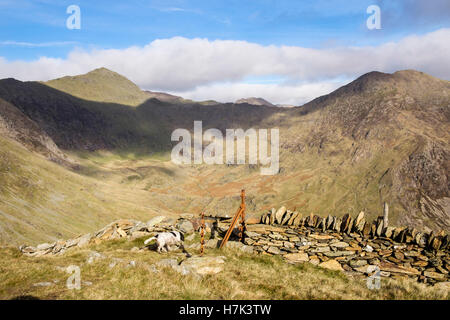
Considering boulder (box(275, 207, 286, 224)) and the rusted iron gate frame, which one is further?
boulder (box(275, 207, 286, 224))

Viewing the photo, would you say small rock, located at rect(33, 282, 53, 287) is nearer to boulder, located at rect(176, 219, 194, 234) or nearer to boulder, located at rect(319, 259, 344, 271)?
boulder, located at rect(176, 219, 194, 234)

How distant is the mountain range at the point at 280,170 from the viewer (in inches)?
2547

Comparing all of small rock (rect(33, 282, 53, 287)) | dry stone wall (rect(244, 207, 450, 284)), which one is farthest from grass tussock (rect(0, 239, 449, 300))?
dry stone wall (rect(244, 207, 450, 284))

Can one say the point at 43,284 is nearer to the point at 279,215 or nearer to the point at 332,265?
the point at 332,265

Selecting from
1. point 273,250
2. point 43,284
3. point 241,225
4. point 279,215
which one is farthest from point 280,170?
point 43,284

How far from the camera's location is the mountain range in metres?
64.7

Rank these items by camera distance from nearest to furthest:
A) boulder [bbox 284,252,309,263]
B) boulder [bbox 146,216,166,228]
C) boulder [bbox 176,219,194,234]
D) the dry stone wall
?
1. the dry stone wall
2. boulder [bbox 284,252,309,263]
3. boulder [bbox 176,219,194,234]
4. boulder [bbox 146,216,166,228]

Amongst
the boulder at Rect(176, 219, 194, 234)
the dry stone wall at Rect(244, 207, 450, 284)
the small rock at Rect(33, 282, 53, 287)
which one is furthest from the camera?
the boulder at Rect(176, 219, 194, 234)

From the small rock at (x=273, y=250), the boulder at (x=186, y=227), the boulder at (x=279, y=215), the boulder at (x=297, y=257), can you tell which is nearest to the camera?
the boulder at (x=297, y=257)

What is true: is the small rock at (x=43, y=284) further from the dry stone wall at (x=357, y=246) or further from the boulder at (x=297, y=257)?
the boulder at (x=297, y=257)

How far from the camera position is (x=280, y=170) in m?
131

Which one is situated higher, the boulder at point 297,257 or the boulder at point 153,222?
the boulder at point 153,222

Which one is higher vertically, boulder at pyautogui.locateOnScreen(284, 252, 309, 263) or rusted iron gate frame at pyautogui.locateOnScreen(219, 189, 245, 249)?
rusted iron gate frame at pyautogui.locateOnScreen(219, 189, 245, 249)

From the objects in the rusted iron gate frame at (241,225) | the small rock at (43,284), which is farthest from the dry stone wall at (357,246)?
the small rock at (43,284)
